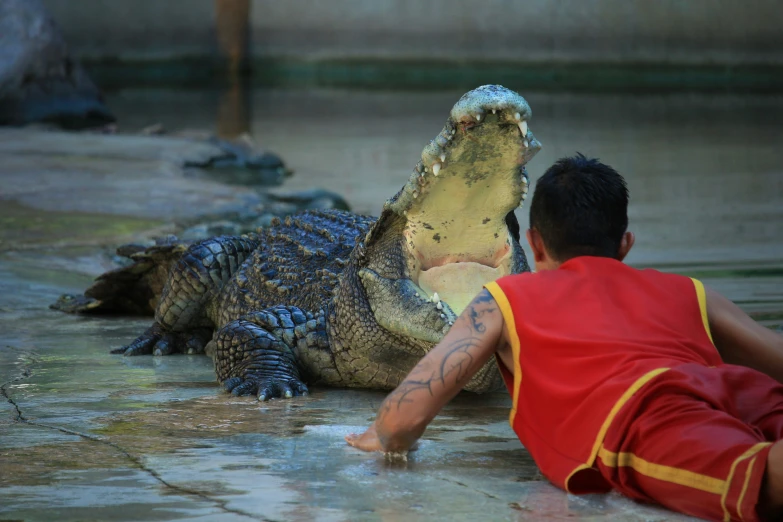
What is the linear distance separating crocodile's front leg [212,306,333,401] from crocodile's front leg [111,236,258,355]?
858mm

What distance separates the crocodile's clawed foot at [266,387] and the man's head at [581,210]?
1.46 metres

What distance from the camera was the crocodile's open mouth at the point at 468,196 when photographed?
3.62 meters

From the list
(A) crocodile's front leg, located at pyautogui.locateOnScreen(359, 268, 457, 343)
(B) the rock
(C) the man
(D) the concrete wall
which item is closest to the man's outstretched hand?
(C) the man

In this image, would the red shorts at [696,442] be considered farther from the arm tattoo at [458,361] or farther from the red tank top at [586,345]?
the arm tattoo at [458,361]

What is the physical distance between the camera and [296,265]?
16.6 ft

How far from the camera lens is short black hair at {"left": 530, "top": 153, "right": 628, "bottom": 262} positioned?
2908 millimetres

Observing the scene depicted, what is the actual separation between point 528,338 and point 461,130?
3.36 feet

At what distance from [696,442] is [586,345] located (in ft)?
1.27

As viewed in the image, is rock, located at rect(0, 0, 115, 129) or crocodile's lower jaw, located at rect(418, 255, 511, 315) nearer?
crocodile's lower jaw, located at rect(418, 255, 511, 315)

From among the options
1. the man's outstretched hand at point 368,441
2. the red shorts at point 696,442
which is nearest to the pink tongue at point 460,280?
the man's outstretched hand at point 368,441

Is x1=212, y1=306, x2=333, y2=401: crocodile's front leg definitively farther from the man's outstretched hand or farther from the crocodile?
the man's outstretched hand

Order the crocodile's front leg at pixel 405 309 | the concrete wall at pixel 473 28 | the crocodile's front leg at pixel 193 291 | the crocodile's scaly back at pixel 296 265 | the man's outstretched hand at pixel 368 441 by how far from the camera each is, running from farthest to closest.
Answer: the concrete wall at pixel 473 28, the crocodile's front leg at pixel 193 291, the crocodile's scaly back at pixel 296 265, the crocodile's front leg at pixel 405 309, the man's outstretched hand at pixel 368 441

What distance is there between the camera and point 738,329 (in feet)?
9.78

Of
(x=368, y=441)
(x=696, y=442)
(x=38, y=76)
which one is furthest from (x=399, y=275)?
(x=38, y=76)
